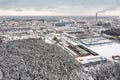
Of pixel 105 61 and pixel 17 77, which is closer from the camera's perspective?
pixel 17 77

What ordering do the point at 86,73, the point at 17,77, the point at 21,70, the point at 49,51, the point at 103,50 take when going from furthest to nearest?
the point at 103,50 < the point at 49,51 < the point at 86,73 < the point at 21,70 < the point at 17,77

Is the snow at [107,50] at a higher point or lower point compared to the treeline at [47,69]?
lower

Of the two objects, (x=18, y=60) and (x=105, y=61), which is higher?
(x=18, y=60)

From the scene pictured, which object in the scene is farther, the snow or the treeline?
the snow

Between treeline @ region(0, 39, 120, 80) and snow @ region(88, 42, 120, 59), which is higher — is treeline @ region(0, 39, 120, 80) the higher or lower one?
the higher one

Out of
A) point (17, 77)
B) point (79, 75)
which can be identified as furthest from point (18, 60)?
point (79, 75)

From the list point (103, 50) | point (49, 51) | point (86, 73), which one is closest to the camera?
point (86, 73)

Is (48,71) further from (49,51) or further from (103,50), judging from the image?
(103,50)

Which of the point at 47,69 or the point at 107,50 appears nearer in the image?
the point at 47,69

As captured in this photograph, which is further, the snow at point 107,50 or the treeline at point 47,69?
the snow at point 107,50

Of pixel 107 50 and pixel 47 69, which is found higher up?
pixel 47 69
